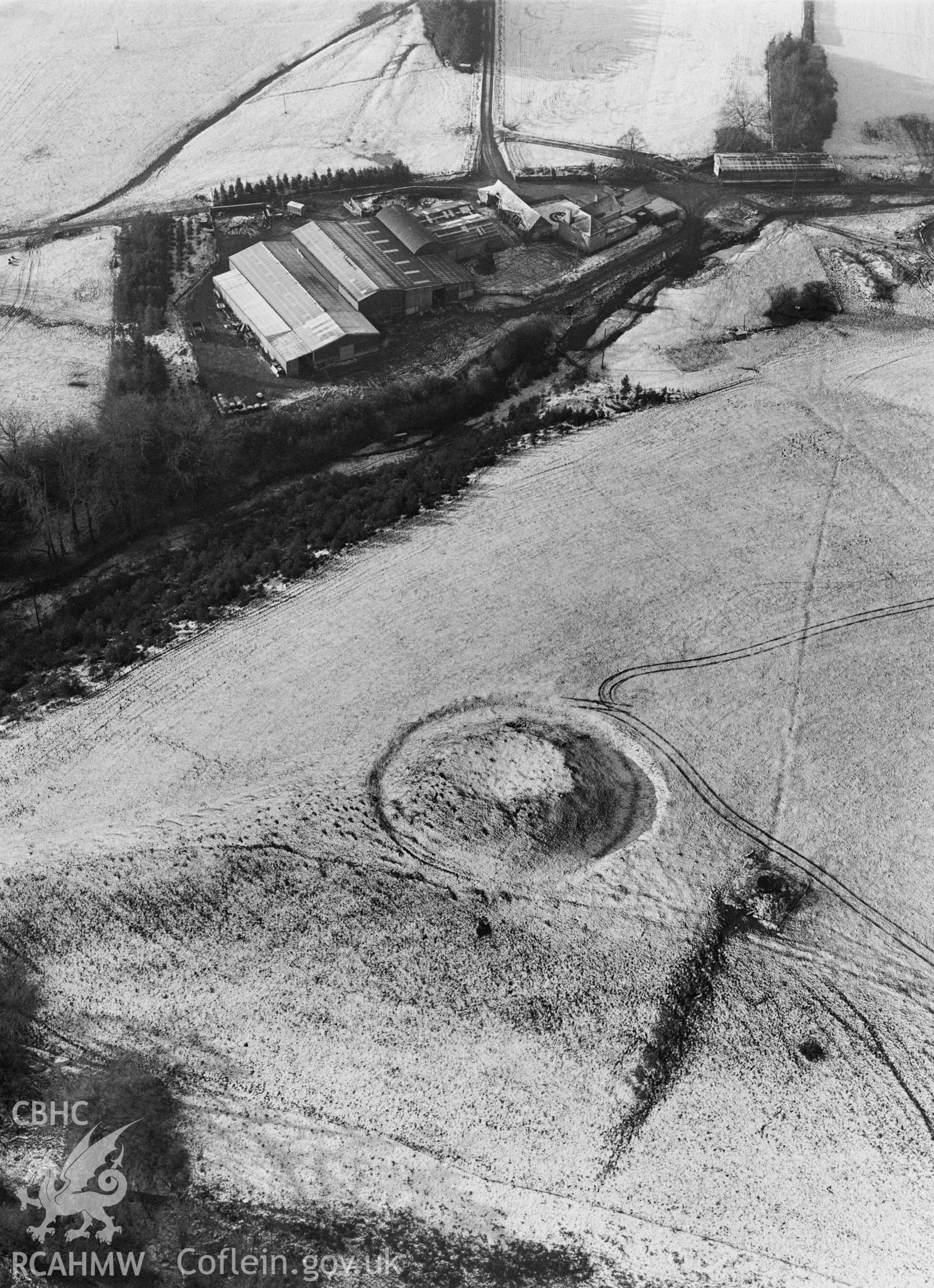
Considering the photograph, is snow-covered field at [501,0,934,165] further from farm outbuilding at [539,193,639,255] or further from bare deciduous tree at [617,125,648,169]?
farm outbuilding at [539,193,639,255]

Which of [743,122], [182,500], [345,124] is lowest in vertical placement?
[182,500]

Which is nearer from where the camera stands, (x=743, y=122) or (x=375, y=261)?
(x=375, y=261)

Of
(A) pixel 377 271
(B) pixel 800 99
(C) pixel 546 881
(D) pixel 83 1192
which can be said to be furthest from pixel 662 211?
(D) pixel 83 1192

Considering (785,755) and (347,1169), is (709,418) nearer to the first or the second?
(785,755)

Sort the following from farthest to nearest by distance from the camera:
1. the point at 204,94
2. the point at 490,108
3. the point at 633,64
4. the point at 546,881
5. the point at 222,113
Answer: the point at 633,64, the point at 204,94, the point at 490,108, the point at 222,113, the point at 546,881

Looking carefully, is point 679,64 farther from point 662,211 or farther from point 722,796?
point 722,796

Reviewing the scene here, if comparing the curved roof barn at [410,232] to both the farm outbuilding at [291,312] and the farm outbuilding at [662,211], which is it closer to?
the farm outbuilding at [291,312]
